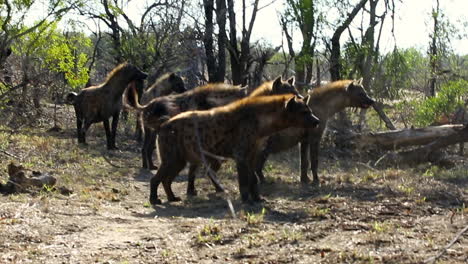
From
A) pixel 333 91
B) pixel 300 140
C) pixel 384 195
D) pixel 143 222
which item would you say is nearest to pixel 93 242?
pixel 143 222

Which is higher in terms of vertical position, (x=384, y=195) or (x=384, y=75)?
(x=384, y=75)

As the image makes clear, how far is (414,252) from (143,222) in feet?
8.41

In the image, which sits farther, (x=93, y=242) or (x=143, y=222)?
(x=143, y=222)

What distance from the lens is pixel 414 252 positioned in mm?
5109

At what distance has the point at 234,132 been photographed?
7445mm

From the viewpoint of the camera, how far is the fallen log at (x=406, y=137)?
1099cm

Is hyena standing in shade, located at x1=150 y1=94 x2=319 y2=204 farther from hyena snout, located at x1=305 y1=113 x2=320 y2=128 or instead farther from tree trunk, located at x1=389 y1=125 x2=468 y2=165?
tree trunk, located at x1=389 y1=125 x2=468 y2=165

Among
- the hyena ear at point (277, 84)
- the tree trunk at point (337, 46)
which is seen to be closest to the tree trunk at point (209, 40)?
the tree trunk at point (337, 46)

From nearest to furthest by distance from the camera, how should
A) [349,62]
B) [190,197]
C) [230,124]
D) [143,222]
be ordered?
[143,222] → [230,124] → [190,197] → [349,62]

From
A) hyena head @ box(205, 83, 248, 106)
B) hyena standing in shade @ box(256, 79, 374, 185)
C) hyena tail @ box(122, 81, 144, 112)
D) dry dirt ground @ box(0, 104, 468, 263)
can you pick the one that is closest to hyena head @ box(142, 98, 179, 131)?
hyena tail @ box(122, 81, 144, 112)

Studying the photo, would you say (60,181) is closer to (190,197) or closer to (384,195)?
(190,197)

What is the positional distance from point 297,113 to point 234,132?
0.75 metres

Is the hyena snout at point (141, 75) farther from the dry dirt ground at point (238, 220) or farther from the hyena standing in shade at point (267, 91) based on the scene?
the hyena standing in shade at point (267, 91)

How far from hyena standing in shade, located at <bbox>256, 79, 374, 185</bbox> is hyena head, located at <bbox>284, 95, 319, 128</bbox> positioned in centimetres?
162
